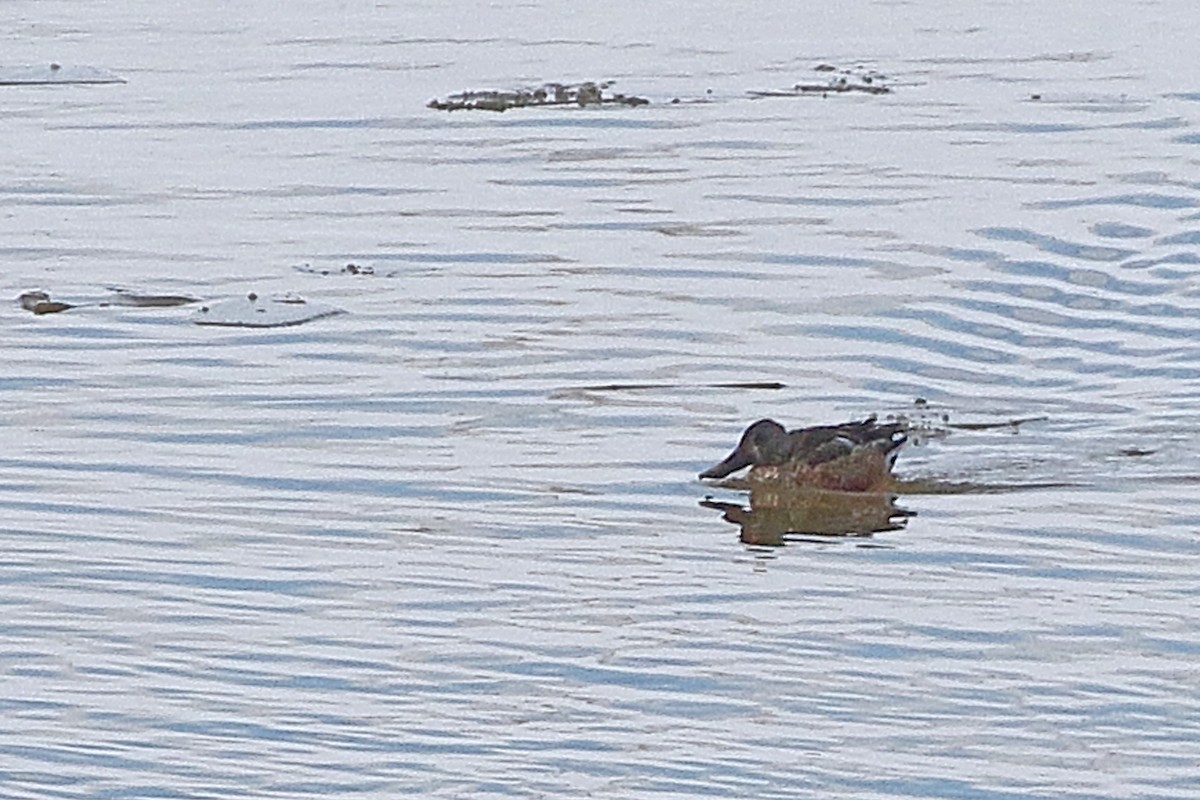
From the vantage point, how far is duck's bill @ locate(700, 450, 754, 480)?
9477 mm

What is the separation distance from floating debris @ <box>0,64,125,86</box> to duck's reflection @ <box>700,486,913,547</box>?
10.3 metres

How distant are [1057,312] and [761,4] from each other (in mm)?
12233

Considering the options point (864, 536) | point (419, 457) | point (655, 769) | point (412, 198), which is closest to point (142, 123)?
point (412, 198)

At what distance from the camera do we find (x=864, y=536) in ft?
29.7

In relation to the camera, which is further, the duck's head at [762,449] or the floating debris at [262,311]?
the floating debris at [262,311]

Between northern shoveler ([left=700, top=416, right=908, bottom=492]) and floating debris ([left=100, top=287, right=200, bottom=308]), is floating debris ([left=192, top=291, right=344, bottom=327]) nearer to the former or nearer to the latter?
floating debris ([left=100, top=287, right=200, bottom=308])

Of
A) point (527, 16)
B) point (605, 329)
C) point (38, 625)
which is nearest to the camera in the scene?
point (38, 625)

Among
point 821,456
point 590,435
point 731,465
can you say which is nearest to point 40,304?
point 590,435

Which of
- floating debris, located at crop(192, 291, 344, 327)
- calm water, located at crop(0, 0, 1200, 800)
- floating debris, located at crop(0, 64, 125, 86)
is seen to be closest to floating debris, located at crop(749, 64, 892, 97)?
calm water, located at crop(0, 0, 1200, 800)

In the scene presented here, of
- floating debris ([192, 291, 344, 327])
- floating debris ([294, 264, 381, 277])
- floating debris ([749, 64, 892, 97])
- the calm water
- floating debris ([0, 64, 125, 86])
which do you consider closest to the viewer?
the calm water

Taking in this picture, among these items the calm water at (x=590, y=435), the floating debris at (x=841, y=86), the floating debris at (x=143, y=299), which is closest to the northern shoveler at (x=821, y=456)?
the calm water at (x=590, y=435)

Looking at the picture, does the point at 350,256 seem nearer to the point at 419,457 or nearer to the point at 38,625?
the point at 419,457

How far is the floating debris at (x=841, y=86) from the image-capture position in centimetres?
1834

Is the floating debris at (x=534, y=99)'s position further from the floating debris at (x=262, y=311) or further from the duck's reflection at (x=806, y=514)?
the duck's reflection at (x=806, y=514)
